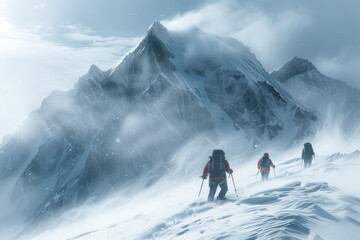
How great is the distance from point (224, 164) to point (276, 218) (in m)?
7.73

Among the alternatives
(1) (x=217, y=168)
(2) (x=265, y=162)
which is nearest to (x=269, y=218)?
(1) (x=217, y=168)

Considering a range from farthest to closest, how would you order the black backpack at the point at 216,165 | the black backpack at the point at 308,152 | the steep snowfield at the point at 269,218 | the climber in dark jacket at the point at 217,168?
the black backpack at the point at 308,152
the black backpack at the point at 216,165
the climber in dark jacket at the point at 217,168
the steep snowfield at the point at 269,218

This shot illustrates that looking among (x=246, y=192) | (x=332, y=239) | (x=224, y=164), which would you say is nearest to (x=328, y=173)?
(x=246, y=192)

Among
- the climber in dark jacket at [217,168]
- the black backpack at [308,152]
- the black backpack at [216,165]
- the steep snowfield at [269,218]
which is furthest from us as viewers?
the black backpack at [308,152]

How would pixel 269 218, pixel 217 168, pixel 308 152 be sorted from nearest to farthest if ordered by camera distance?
pixel 269 218 < pixel 217 168 < pixel 308 152

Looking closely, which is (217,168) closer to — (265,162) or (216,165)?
(216,165)

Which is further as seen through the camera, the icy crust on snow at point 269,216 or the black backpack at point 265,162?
the black backpack at point 265,162

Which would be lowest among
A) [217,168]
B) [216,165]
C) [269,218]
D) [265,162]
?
[269,218]

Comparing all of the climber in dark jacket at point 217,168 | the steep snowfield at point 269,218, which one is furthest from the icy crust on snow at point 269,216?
the climber in dark jacket at point 217,168

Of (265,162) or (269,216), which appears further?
(265,162)

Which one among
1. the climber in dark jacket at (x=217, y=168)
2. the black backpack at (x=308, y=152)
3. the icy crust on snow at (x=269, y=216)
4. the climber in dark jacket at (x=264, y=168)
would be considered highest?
the black backpack at (x=308, y=152)

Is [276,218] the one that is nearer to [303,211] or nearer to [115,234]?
[303,211]

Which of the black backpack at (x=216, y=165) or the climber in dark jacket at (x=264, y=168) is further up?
the climber in dark jacket at (x=264, y=168)

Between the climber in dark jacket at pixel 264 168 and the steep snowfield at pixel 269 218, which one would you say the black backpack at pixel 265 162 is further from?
the steep snowfield at pixel 269 218
